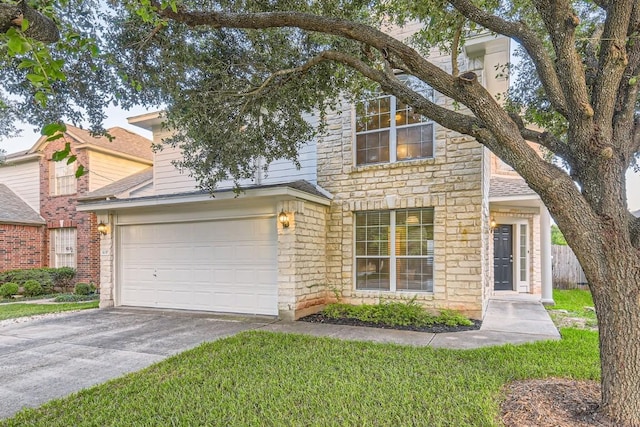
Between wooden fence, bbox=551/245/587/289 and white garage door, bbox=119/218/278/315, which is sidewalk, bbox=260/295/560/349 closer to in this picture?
white garage door, bbox=119/218/278/315

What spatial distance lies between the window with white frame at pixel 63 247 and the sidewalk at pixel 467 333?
10421mm

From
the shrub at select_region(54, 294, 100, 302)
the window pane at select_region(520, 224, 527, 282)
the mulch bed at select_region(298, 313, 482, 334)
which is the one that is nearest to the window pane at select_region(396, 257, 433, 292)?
the mulch bed at select_region(298, 313, 482, 334)

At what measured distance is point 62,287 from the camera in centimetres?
1315

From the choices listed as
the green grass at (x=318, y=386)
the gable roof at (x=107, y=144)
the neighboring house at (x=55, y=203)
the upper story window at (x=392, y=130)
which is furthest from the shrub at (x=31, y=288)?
the upper story window at (x=392, y=130)

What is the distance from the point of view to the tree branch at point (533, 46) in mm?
3502

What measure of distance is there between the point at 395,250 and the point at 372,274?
2.46ft

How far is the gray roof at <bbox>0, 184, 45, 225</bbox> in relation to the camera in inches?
502

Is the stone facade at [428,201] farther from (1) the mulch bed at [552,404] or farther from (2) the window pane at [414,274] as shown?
(1) the mulch bed at [552,404]

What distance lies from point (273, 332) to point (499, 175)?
946 centimetres

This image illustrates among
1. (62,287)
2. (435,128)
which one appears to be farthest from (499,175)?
(62,287)

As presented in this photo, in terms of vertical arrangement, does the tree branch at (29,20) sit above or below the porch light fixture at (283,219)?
above

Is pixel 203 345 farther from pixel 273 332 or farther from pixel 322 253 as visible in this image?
pixel 322 253

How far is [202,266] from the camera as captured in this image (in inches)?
331

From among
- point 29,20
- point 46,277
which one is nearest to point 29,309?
point 46,277
